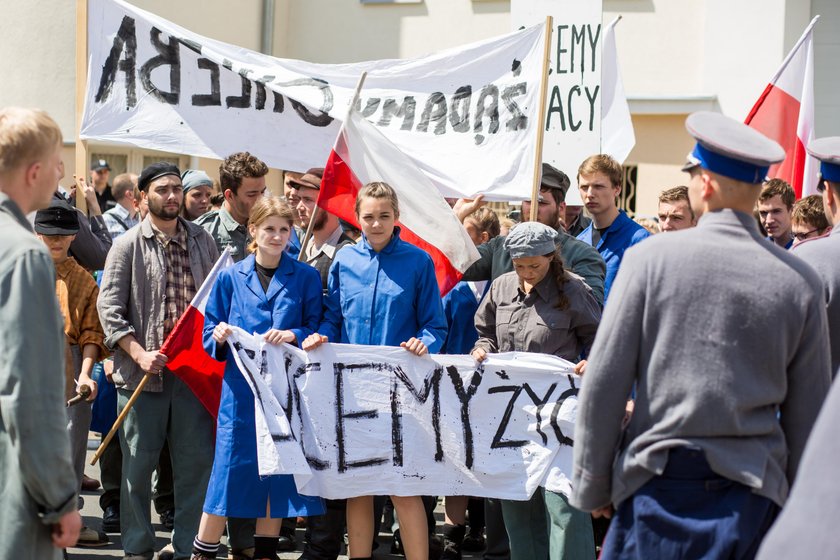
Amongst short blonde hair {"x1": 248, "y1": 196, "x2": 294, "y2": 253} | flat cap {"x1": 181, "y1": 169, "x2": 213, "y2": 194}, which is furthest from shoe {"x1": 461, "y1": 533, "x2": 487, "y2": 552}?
flat cap {"x1": 181, "y1": 169, "x2": 213, "y2": 194}

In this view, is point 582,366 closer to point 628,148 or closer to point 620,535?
point 620,535

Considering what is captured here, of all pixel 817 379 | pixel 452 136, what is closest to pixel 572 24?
pixel 452 136

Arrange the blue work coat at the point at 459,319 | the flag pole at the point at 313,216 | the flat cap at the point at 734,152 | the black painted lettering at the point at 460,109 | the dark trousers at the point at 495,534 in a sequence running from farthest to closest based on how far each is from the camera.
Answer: the black painted lettering at the point at 460,109, the blue work coat at the point at 459,319, the flag pole at the point at 313,216, the dark trousers at the point at 495,534, the flat cap at the point at 734,152

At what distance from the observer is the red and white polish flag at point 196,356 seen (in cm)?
644

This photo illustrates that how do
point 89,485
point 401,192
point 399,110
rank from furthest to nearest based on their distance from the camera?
point 89,485 → point 399,110 → point 401,192

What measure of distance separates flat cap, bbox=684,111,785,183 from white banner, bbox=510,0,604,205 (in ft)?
14.3

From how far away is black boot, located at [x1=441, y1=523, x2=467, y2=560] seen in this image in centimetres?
712

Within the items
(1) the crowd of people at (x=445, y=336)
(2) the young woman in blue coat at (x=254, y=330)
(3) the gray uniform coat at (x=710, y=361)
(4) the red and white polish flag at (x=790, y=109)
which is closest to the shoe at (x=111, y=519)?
(1) the crowd of people at (x=445, y=336)

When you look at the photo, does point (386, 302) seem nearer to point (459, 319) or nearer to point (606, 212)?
point (459, 319)

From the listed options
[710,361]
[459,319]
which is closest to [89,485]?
[459,319]

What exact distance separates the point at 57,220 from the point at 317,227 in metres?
1.50

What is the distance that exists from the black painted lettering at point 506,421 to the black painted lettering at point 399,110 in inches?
87.7

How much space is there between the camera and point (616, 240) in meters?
7.25

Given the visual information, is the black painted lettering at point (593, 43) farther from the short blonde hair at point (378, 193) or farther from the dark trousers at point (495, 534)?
the dark trousers at point (495, 534)
